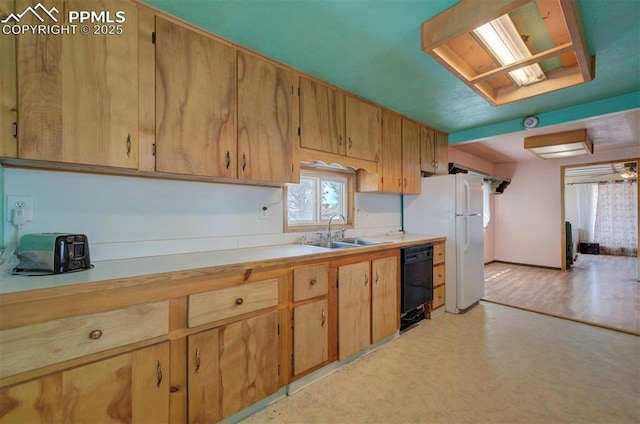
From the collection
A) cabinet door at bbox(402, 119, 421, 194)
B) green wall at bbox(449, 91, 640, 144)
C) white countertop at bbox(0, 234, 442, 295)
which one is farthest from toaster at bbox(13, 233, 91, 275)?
green wall at bbox(449, 91, 640, 144)

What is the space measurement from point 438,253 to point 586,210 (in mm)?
8593

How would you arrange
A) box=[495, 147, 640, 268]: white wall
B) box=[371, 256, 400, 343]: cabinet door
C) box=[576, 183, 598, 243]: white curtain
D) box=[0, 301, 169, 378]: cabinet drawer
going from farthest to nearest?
box=[576, 183, 598, 243]: white curtain, box=[495, 147, 640, 268]: white wall, box=[371, 256, 400, 343]: cabinet door, box=[0, 301, 169, 378]: cabinet drawer

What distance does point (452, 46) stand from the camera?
182 centimetres

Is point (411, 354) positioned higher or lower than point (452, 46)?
lower

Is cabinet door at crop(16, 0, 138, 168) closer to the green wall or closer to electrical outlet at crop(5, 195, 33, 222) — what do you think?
electrical outlet at crop(5, 195, 33, 222)

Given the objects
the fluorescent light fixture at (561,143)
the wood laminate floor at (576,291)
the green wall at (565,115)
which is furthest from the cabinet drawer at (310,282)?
the fluorescent light fixture at (561,143)

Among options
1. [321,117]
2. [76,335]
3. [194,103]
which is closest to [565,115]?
[321,117]

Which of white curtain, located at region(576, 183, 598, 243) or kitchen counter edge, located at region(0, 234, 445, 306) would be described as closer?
kitchen counter edge, located at region(0, 234, 445, 306)

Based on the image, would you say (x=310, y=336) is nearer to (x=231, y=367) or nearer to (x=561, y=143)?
(x=231, y=367)

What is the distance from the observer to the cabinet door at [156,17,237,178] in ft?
5.14

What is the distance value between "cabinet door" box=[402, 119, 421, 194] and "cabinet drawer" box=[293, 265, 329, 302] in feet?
5.80

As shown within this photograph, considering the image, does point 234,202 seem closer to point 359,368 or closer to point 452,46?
point 359,368

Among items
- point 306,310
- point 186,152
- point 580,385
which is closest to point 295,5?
point 186,152

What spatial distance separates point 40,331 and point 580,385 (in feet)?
10.2
